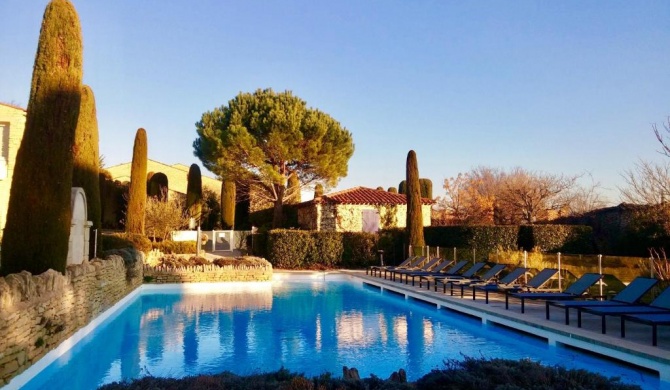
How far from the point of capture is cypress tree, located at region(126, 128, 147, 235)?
2453 cm

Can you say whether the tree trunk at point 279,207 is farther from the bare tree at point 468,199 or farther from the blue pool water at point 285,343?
the blue pool water at point 285,343

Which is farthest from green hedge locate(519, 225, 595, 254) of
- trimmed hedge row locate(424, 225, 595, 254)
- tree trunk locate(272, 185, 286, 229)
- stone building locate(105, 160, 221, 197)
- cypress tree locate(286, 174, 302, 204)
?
stone building locate(105, 160, 221, 197)

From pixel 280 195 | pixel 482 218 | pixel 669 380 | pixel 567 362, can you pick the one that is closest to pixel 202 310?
pixel 567 362

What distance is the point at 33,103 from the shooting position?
358 inches

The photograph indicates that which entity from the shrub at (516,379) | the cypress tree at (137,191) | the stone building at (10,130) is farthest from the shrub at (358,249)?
the shrub at (516,379)

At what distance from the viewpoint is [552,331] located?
29.0ft

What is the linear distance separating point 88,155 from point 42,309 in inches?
341

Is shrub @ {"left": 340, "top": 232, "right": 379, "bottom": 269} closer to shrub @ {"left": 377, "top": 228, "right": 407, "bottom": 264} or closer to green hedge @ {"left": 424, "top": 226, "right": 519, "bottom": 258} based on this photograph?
shrub @ {"left": 377, "top": 228, "right": 407, "bottom": 264}

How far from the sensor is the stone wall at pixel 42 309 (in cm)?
600

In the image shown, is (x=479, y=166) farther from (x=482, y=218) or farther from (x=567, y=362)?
(x=567, y=362)

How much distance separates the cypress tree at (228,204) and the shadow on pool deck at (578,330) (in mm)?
23623

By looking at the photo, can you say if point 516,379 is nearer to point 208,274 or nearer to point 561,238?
point 208,274

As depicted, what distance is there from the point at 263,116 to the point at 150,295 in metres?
14.8

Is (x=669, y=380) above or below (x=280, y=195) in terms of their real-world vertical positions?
below
